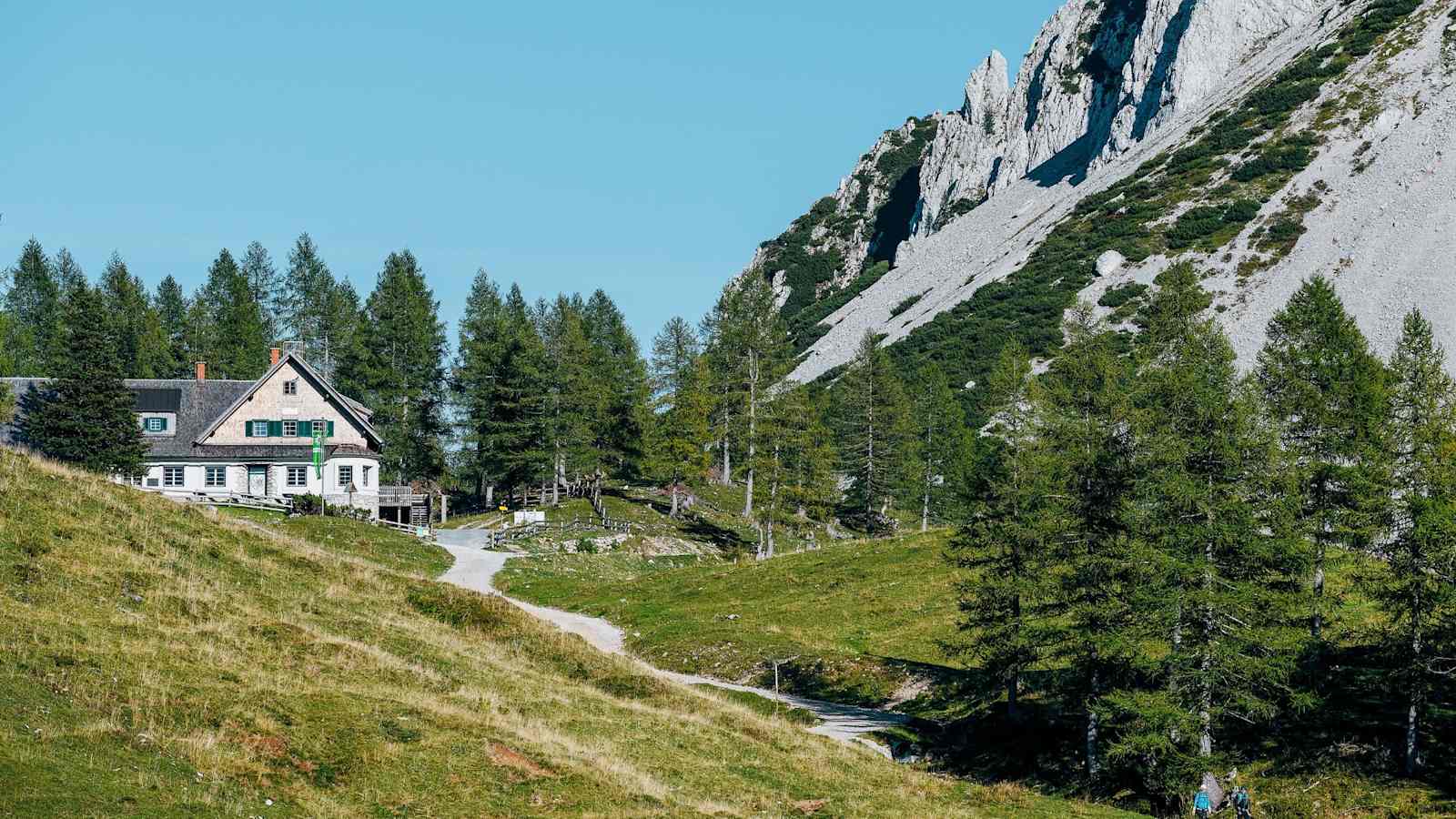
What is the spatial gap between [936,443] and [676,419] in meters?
22.3

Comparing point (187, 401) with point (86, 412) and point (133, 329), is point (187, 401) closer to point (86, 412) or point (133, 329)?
point (86, 412)

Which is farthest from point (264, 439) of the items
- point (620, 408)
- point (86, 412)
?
point (620, 408)

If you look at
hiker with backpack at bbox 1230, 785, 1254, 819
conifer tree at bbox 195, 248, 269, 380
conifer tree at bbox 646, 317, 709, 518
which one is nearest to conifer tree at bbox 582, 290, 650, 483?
conifer tree at bbox 646, 317, 709, 518

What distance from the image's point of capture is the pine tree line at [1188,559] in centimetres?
3369

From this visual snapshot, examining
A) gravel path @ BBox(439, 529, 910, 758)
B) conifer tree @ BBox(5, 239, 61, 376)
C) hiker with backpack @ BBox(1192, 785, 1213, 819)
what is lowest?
hiker with backpack @ BBox(1192, 785, 1213, 819)

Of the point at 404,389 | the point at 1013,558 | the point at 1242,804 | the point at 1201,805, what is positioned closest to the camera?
the point at 1242,804

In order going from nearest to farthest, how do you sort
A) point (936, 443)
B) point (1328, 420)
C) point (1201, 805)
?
1. point (1201, 805)
2. point (1328, 420)
3. point (936, 443)

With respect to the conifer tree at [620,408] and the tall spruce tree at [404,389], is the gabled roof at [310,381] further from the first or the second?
the conifer tree at [620,408]

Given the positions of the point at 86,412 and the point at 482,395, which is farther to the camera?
the point at 482,395

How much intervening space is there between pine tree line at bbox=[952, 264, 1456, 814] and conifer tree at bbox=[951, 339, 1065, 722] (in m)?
0.08

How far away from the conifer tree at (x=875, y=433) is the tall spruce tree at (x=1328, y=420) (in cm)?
4513

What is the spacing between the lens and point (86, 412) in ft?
222

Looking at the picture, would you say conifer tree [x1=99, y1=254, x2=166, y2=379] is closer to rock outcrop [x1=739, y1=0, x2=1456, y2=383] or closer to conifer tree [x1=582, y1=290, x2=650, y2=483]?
conifer tree [x1=582, y1=290, x2=650, y2=483]

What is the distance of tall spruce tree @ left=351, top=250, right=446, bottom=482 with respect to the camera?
305 feet
